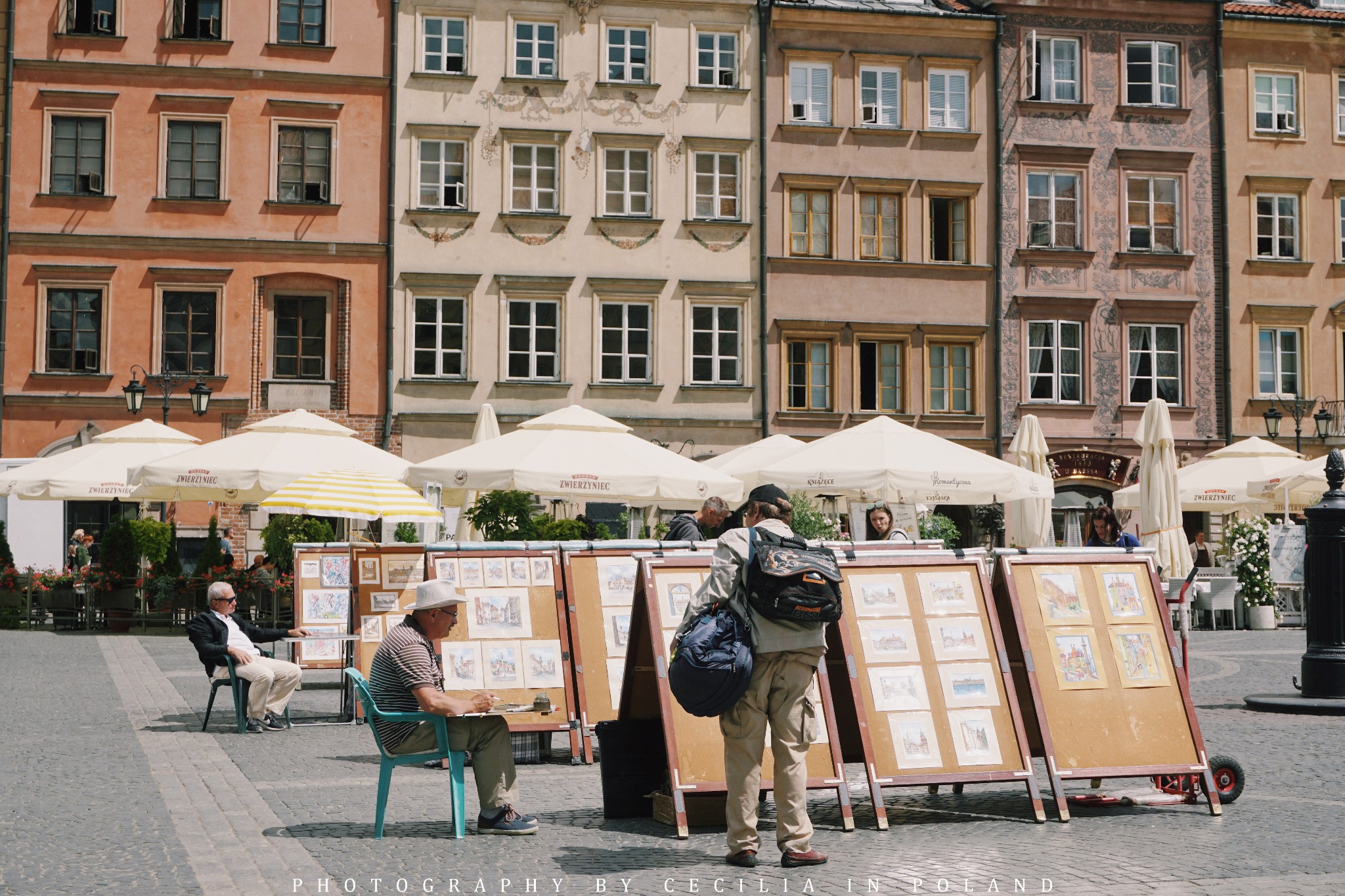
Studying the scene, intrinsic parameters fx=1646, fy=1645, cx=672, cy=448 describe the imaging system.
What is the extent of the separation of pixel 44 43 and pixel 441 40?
8048 mm

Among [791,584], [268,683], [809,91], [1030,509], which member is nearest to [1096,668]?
[791,584]

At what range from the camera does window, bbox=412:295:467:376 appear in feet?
114

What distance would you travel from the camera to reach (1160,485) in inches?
1022

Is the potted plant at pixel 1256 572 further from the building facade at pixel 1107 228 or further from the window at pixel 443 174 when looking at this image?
the window at pixel 443 174

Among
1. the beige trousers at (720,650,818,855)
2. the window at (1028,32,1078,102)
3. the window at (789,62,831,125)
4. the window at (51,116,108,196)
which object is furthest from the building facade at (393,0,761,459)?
the beige trousers at (720,650,818,855)

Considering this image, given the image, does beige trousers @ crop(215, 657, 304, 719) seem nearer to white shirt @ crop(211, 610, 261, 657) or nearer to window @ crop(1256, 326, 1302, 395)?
white shirt @ crop(211, 610, 261, 657)

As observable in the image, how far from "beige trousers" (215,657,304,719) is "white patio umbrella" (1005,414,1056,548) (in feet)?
44.3

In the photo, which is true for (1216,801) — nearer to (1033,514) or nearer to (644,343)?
(1033,514)

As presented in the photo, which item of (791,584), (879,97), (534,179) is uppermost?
(879,97)

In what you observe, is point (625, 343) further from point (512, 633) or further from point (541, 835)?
point (541, 835)

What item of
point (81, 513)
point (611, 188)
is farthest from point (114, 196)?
point (611, 188)

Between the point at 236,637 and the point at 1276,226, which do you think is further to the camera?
the point at 1276,226

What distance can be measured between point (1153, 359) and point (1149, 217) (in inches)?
131

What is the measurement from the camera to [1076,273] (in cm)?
3769
